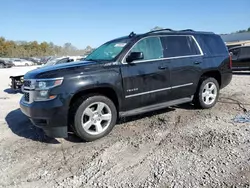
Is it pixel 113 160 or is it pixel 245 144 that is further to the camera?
pixel 245 144

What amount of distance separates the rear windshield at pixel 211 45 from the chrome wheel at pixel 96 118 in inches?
116

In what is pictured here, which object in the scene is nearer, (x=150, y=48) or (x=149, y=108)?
(x=149, y=108)

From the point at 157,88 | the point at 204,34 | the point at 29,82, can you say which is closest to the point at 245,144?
the point at 157,88

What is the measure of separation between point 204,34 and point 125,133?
10.7 ft

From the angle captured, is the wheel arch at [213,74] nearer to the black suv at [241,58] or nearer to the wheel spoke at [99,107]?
the wheel spoke at [99,107]

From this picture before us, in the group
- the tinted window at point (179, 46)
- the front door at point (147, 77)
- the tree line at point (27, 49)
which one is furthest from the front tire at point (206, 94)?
the tree line at point (27, 49)

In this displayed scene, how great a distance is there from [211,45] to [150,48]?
1898mm

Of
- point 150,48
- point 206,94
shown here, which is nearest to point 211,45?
point 206,94

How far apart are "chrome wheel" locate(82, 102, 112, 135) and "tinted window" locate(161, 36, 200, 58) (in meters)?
1.83

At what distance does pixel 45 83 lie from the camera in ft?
13.9

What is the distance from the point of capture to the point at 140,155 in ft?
12.9

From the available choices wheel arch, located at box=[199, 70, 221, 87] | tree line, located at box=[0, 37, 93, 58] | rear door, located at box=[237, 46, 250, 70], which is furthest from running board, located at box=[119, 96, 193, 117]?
tree line, located at box=[0, 37, 93, 58]

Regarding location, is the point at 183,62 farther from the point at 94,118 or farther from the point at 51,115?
the point at 51,115

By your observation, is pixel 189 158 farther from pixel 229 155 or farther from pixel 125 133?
pixel 125 133
